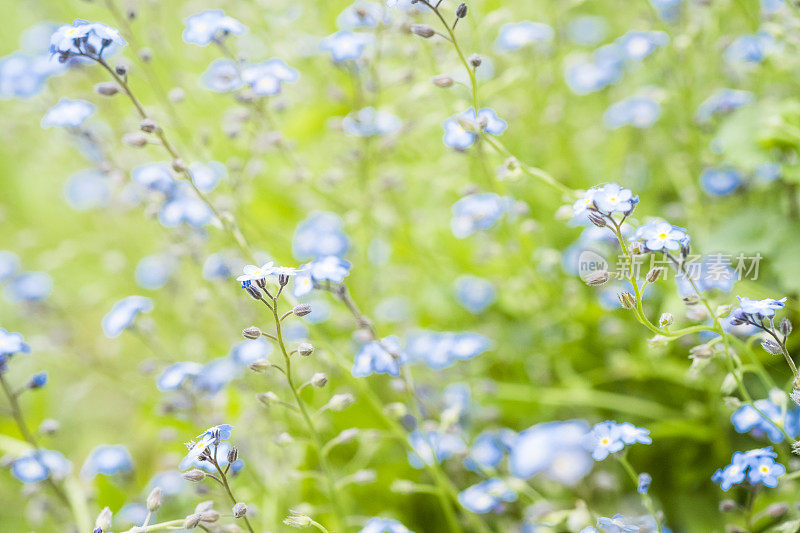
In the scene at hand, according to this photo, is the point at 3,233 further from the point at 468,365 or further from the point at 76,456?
the point at 468,365

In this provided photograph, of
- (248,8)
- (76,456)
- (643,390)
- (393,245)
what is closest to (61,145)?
(248,8)

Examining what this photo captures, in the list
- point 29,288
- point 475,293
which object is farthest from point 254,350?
point 29,288

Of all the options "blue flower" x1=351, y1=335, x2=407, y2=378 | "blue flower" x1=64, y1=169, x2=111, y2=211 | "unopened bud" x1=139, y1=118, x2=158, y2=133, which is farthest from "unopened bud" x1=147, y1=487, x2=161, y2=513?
"blue flower" x1=64, y1=169, x2=111, y2=211

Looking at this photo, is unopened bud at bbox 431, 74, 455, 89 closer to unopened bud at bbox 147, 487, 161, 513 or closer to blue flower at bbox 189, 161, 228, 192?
blue flower at bbox 189, 161, 228, 192

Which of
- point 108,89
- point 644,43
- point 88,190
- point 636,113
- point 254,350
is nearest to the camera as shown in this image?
point 108,89

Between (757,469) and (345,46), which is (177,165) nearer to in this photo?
(345,46)

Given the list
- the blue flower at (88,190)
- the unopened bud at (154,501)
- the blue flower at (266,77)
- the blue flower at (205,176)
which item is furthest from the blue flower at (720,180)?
Result: the blue flower at (88,190)

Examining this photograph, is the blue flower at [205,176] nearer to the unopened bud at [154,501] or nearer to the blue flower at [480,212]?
the blue flower at [480,212]
